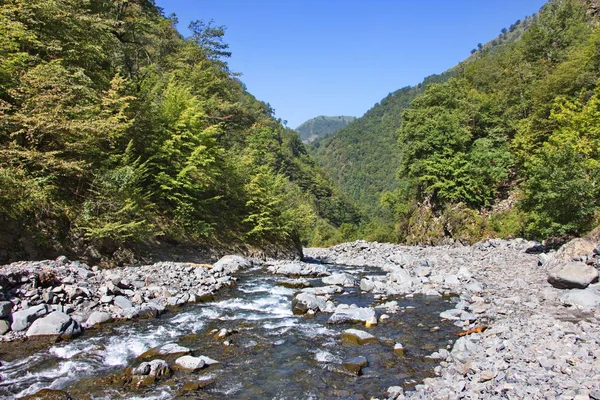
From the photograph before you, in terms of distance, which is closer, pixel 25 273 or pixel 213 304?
pixel 25 273

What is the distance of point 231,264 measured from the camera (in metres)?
17.9

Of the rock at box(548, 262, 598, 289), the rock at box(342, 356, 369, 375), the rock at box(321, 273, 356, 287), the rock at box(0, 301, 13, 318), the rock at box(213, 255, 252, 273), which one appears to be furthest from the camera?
the rock at box(213, 255, 252, 273)

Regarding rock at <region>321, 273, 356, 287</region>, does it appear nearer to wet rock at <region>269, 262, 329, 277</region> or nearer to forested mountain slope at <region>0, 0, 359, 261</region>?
wet rock at <region>269, 262, 329, 277</region>

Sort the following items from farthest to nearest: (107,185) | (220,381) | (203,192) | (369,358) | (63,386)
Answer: (203,192)
(107,185)
(369,358)
(220,381)
(63,386)

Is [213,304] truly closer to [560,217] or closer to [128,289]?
[128,289]

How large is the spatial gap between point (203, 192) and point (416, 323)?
16.1 metres

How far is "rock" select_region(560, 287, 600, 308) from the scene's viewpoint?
9250 millimetres

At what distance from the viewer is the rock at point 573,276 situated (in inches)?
415

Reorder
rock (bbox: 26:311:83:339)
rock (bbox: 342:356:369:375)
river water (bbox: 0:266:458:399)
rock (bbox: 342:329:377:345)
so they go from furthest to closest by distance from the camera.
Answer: rock (bbox: 342:329:377:345) < rock (bbox: 26:311:83:339) < rock (bbox: 342:356:369:375) < river water (bbox: 0:266:458:399)

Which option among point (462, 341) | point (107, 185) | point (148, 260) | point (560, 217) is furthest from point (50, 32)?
point (560, 217)

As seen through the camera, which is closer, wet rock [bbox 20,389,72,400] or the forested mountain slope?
wet rock [bbox 20,389,72,400]

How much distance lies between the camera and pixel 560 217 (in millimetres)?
16859

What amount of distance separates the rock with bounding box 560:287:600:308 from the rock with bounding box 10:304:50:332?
13.1 meters

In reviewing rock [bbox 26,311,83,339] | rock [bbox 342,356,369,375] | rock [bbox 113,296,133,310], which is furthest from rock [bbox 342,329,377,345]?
rock [bbox 26,311,83,339]
